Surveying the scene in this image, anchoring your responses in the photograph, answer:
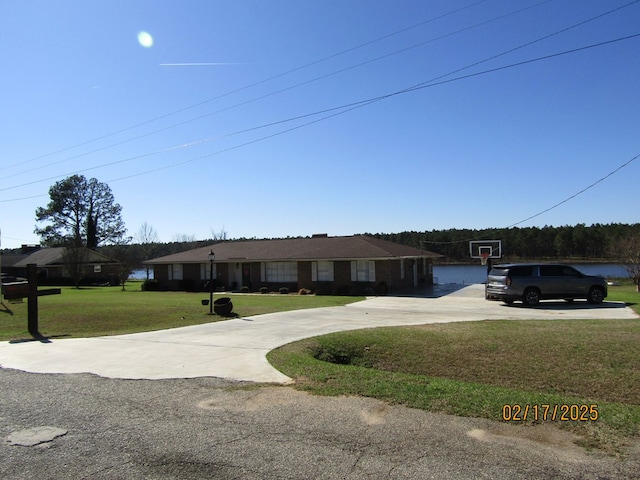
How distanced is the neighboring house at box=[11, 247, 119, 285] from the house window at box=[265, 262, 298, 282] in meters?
24.1

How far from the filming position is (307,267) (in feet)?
106

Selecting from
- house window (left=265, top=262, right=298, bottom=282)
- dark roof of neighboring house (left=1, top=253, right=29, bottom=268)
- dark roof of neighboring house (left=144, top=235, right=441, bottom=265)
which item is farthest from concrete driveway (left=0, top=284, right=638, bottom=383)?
dark roof of neighboring house (left=1, top=253, right=29, bottom=268)

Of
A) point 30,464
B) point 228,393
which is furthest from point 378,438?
point 30,464

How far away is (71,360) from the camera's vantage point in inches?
379

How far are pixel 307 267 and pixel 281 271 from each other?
2.46 meters

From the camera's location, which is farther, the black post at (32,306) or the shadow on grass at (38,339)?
the black post at (32,306)

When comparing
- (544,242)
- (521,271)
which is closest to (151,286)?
(521,271)

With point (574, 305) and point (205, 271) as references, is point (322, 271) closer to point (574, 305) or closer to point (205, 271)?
point (205, 271)

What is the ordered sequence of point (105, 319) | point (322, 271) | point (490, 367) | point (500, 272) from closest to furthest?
1. point (490, 367)
2. point (105, 319)
3. point (500, 272)
4. point (322, 271)

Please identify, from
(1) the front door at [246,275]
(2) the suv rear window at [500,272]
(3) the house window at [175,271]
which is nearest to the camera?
(2) the suv rear window at [500,272]

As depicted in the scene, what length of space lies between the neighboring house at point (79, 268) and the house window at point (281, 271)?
24.1m

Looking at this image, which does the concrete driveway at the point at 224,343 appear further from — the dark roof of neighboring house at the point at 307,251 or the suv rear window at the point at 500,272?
the dark roof of neighboring house at the point at 307,251

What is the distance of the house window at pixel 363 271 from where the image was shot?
97.9 ft

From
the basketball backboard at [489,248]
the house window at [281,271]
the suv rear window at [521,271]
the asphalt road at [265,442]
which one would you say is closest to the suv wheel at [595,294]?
the suv rear window at [521,271]
